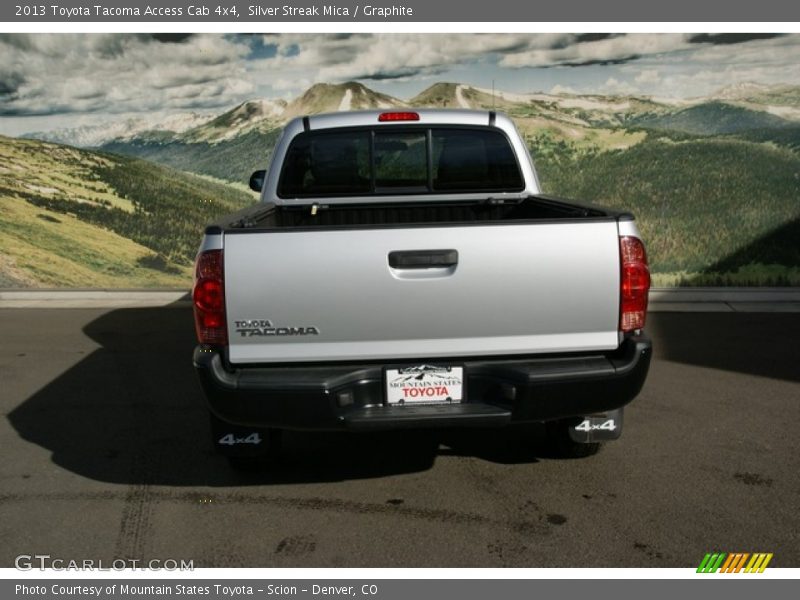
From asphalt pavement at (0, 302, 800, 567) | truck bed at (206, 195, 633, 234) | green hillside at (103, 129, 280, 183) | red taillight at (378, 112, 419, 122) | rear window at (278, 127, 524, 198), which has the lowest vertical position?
asphalt pavement at (0, 302, 800, 567)

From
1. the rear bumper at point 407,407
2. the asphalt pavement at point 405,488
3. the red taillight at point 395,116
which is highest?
the red taillight at point 395,116

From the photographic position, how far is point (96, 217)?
37.9 feet

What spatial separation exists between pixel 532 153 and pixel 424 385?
26.3ft

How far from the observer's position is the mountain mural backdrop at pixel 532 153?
35.2ft

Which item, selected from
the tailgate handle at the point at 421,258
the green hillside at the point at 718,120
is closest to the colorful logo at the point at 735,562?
the tailgate handle at the point at 421,258

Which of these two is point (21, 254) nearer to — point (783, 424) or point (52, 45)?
point (52, 45)

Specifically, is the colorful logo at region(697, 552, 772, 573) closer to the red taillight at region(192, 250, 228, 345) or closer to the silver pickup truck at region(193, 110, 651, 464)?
the silver pickup truck at region(193, 110, 651, 464)

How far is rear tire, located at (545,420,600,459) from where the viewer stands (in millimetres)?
4836

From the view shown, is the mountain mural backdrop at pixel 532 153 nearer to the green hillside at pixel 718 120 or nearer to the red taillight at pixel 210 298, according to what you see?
the green hillside at pixel 718 120

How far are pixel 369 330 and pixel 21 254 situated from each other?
8.95 meters

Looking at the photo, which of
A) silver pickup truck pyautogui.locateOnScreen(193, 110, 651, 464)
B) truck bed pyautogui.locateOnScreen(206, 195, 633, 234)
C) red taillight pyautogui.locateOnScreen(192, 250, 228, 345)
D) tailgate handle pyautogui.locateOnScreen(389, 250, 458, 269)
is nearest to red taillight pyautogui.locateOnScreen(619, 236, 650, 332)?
silver pickup truck pyautogui.locateOnScreen(193, 110, 651, 464)

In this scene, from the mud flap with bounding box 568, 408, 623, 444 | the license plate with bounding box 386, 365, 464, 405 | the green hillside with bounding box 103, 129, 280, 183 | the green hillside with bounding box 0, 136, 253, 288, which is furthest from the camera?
the green hillside with bounding box 103, 129, 280, 183

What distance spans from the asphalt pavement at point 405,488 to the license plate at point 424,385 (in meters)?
0.62

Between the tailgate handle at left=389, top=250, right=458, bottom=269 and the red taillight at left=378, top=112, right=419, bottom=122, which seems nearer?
the tailgate handle at left=389, top=250, right=458, bottom=269
